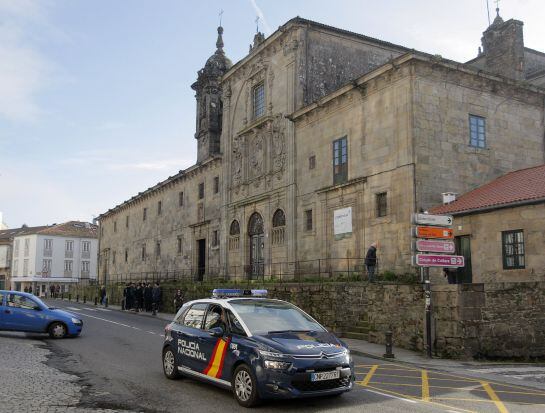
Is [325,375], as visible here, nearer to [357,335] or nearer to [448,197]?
[357,335]

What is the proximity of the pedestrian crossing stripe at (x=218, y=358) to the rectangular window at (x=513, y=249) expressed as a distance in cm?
1276

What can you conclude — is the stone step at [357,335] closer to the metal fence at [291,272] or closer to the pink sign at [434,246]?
the metal fence at [291,272]

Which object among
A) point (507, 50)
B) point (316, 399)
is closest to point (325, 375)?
point (316, 399)

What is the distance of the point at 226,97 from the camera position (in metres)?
36.3

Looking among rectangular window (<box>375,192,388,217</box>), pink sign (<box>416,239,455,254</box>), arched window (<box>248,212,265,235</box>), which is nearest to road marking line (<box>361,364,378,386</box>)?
pink sign (<box>416,239,455,254</box>)

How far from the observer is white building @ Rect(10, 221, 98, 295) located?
80.6 m

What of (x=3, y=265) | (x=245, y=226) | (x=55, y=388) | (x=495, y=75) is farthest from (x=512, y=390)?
(x=3, y=265)

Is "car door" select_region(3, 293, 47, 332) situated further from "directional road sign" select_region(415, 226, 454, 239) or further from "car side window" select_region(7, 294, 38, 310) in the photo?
"directional road sign" select_region(415, 226, 454, 239)

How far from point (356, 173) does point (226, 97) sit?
14.6 meters

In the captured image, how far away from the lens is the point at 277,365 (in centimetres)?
780

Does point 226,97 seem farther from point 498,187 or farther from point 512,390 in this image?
point 512,390

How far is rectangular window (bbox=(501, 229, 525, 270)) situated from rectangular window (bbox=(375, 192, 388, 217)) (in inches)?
207

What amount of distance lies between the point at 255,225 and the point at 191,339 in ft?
74.6

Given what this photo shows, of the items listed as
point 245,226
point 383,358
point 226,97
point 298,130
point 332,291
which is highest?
point 226,97
